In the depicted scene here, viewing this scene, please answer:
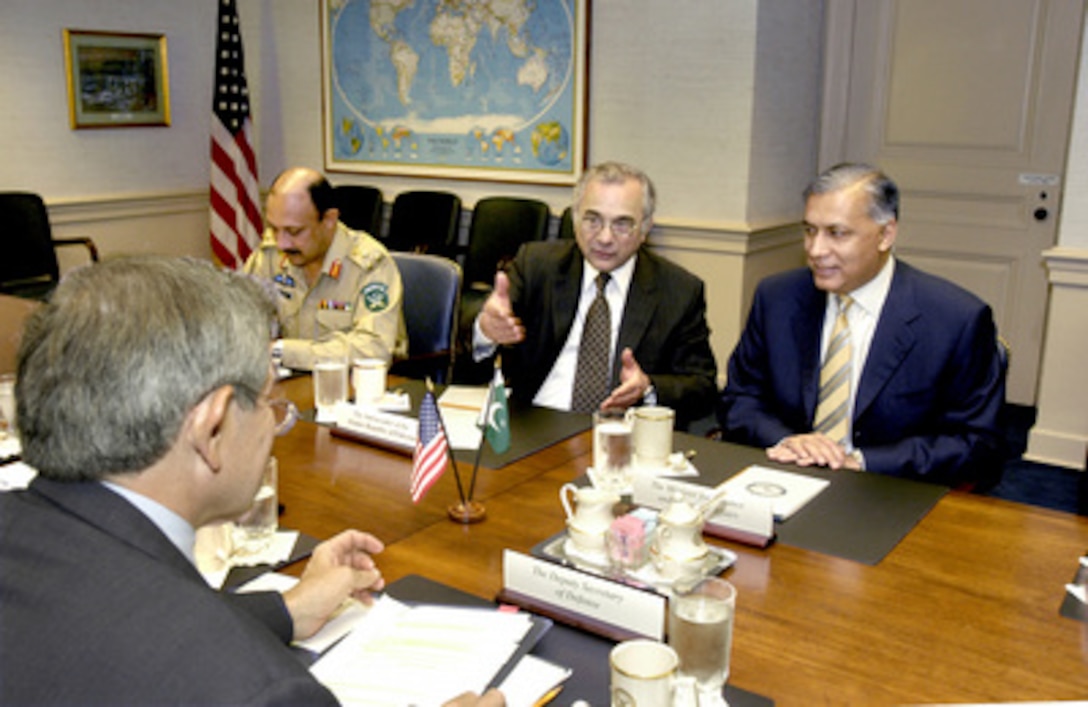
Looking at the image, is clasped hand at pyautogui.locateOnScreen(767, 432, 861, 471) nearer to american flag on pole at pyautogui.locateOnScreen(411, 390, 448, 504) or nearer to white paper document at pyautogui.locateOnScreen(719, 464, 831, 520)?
white paper document at pyautogui.locateOnScreen(719, 464, 831, 520)

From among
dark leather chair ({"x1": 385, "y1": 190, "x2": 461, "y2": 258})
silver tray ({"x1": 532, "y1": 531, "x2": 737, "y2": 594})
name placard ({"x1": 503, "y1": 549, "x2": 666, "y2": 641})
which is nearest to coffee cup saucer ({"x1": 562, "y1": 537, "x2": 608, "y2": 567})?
silver tray ({"x1": 532, "y1": 531, "x2": 737, "y2": 594})

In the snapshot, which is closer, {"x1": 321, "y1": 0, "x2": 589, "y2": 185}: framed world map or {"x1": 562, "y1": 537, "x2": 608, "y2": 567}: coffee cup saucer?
{"x1": 562, "y1": 537, "x2": 608, "y2": 567}: coffee cup saucer

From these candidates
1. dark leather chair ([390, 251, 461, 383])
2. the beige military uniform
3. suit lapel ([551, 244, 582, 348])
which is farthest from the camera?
dark leather chair ([390, 251, 461, 383])

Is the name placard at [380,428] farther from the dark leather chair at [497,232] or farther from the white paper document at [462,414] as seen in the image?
the dark leather chair at [497,232]

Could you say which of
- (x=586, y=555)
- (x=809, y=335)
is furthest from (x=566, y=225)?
(x=586, y=555)

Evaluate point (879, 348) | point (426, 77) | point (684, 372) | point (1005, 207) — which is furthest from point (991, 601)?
point (426, 77)

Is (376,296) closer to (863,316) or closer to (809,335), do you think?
(809,335)

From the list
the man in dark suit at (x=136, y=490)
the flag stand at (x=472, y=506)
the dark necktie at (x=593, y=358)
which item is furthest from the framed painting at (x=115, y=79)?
the man in dark suit at (x=136, y=490)

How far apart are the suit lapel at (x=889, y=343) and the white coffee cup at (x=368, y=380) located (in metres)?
1.23

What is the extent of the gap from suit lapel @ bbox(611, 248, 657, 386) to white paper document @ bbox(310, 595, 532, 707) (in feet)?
5.20

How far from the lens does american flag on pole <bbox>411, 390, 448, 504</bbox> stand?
71.0 inches

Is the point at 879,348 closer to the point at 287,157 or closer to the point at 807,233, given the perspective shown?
the point at 807,233

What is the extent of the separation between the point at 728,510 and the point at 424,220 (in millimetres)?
4419

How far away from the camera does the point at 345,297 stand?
3.38 metres
